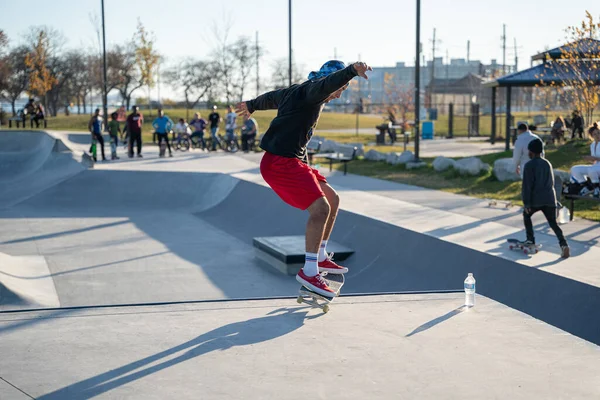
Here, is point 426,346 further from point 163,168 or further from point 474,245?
point 163,168

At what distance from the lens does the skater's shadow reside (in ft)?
15.3

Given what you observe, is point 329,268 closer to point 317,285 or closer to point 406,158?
point 317,285

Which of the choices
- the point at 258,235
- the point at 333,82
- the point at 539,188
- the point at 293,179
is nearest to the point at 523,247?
the point at 539,188

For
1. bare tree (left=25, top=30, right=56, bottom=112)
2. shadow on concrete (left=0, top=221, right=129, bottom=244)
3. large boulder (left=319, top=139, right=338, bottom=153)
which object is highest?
bare tree (left=25, top=30, right=56, bottom=112)

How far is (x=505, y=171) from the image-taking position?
1903 centimetres

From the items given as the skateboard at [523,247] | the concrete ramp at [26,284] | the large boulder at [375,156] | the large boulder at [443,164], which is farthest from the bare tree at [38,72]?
the skateboard at [523,247]

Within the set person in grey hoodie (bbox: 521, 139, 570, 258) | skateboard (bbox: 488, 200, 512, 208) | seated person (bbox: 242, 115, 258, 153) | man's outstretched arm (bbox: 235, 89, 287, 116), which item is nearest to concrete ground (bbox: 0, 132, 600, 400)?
skateboard (bbox: 488, 200, 512, 208)

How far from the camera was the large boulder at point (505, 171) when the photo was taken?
61.9 feet

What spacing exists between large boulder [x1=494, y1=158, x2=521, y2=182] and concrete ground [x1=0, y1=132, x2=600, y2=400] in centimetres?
207

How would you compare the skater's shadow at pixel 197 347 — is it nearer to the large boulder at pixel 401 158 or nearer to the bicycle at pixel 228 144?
the large boulder at pixel 401 158

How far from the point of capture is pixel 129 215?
18.9m

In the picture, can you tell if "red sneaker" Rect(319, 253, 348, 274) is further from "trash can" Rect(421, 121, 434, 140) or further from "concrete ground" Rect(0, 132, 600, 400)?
"trash can" Rect(421, 121, 434, 140)

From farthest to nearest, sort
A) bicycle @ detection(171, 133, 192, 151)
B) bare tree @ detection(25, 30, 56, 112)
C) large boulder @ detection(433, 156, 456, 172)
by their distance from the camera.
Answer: bare tree @ detection(25, 30, 56, 112) < bicycle @ detection(171, 133, 192, 151) < large boulder @ detection(433, 156, 456, 172)

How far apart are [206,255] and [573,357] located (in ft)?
30.3
